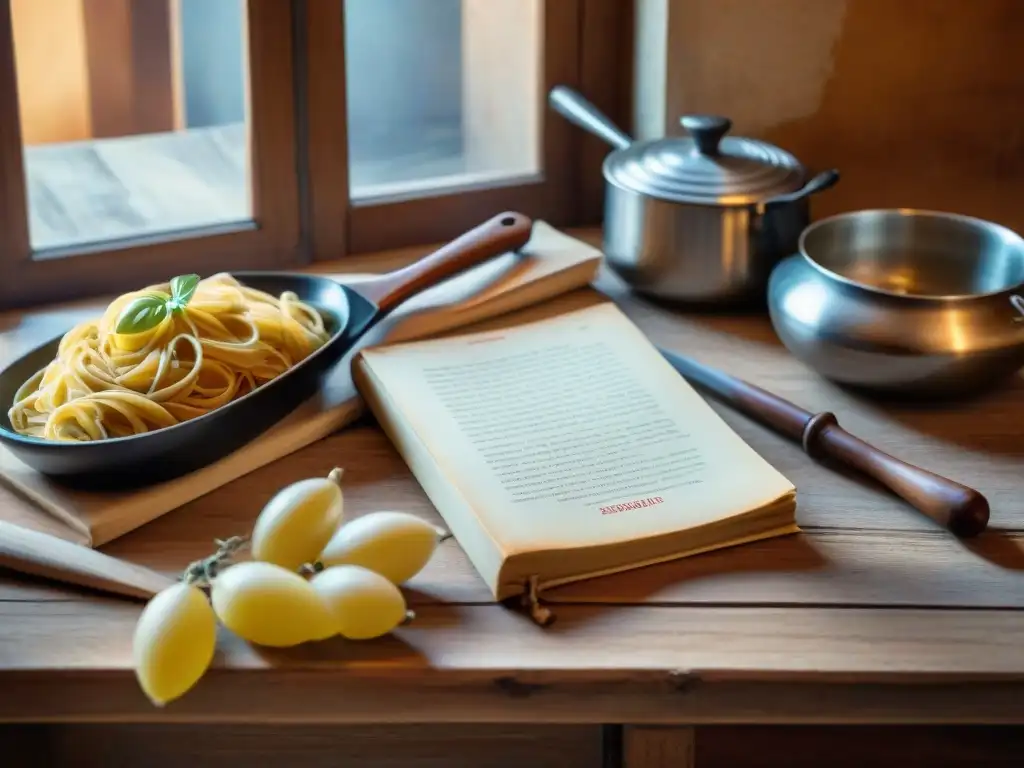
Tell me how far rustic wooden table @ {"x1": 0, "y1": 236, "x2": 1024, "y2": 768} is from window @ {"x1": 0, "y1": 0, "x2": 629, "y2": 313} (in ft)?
1.22

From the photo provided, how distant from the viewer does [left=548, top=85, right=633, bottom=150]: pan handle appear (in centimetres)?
129

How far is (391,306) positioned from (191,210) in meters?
0.31

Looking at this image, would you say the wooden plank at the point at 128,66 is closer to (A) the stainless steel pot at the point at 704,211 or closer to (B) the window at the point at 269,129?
(B) the window at the point at 269,129

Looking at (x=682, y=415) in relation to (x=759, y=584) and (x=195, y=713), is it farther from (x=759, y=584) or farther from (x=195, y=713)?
(x=195, y=713)

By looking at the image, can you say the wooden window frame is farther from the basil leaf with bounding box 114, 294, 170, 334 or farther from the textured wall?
the basil leaf with bounding box 114, 294, 170, 334

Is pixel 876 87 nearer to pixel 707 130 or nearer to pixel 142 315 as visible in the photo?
pixel 707 130

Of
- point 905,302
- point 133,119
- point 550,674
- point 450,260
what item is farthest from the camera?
point 133,119

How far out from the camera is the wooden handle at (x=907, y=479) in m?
0.92

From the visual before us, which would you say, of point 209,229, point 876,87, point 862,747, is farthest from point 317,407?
point 876,87

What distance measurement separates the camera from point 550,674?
81 centimetres

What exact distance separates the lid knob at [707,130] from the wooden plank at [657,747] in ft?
1.84

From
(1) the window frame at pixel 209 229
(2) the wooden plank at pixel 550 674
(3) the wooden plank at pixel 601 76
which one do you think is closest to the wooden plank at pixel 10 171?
(1) the window frame at pixel 209 229

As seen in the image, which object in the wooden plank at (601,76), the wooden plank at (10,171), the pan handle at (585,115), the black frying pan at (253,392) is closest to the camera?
the black frying pan at (253,392)

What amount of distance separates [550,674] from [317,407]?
1.14 feet
